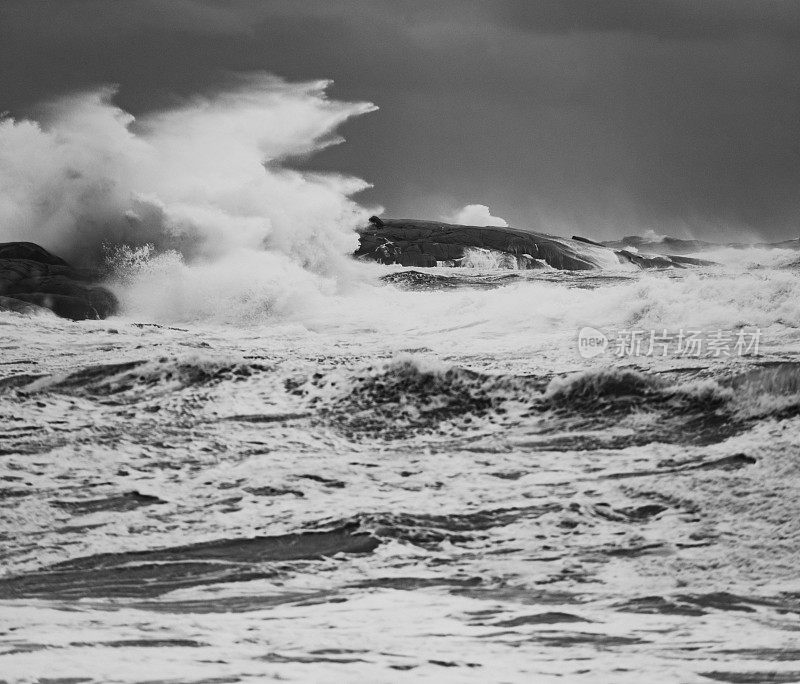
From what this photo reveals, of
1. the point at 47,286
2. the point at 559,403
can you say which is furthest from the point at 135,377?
the point at 47,286

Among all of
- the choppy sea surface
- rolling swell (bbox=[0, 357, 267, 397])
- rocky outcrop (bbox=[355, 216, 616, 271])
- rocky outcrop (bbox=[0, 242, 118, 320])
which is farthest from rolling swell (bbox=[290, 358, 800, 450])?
rocky outcrop (bbox=[355, 216, 616, 271])

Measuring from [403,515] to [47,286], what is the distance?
15.9 metres

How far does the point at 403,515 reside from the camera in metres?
5.75

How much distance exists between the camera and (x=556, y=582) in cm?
464

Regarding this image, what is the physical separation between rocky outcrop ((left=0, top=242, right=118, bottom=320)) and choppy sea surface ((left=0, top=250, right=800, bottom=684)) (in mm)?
6021

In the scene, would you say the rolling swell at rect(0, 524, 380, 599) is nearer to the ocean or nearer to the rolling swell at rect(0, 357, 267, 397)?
the ocean

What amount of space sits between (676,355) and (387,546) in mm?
6319

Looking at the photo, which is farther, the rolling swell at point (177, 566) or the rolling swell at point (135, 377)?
the rolling swell at point (135, 377)

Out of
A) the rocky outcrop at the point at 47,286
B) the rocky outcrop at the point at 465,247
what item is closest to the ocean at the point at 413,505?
the rocky outcrop at the point at 47,286

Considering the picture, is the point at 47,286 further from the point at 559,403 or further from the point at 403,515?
the point at 403,515

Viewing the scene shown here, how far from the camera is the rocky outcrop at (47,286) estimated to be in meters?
17.6

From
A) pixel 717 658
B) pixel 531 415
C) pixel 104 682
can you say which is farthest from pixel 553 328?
pixel 104 682

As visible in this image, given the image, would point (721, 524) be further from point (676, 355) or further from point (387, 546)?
point (676, 355)

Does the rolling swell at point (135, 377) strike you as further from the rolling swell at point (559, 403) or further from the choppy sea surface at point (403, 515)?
the rolling swell at point (559, 403)
